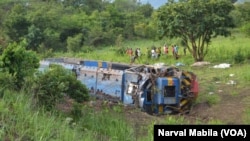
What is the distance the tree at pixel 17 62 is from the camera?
25.4 ft

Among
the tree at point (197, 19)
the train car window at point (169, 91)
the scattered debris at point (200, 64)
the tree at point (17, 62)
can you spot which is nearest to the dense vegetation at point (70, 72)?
the tree at point (17, 62)

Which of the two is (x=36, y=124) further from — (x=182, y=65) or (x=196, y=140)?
(x=182, y=65)

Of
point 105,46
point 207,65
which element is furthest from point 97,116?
point 105,46

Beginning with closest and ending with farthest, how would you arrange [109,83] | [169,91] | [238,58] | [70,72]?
[70,72] < [169,91] < [109,83] < [238,58]

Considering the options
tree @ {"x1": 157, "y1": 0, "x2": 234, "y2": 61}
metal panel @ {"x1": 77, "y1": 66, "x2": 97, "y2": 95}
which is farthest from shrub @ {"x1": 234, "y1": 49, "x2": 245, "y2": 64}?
metal panel @ {"x1": 77, "y1": 66, "x2": 97, "y2": 95}

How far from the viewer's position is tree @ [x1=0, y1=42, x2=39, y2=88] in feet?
25.4

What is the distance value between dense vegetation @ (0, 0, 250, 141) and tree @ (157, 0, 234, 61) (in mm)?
620

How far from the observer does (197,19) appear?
22.1m

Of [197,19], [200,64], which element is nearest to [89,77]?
[200,64]

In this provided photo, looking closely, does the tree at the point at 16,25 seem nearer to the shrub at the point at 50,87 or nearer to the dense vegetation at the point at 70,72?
the dense vegetation at the point at 70,72

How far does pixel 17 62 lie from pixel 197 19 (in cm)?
1539

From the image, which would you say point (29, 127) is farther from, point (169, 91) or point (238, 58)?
point (238, 58)

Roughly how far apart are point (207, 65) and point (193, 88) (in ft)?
30.6

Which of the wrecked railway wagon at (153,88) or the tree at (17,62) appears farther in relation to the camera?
the wrecked railway wagon at (153,88)
